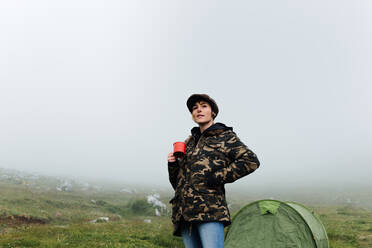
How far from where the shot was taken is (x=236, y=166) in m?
3.63

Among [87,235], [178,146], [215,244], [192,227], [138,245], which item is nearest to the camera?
[215,244]

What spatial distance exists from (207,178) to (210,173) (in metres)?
0.10

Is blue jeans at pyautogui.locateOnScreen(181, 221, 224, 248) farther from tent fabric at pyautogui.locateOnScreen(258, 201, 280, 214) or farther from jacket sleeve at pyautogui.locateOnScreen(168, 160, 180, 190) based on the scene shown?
tent fabric at pyautogui.locateOnScreen(258, 201, 280, 214)

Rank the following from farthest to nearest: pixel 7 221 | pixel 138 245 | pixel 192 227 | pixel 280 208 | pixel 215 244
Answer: pixel 7 221, pixel 138 245, pixel 280 208, pixel 192 227, pixel 215 244

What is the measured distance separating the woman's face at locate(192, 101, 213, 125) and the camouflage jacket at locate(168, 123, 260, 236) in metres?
0.21

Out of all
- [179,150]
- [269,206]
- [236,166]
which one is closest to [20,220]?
[269,206]

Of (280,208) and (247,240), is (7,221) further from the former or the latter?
(280,208)

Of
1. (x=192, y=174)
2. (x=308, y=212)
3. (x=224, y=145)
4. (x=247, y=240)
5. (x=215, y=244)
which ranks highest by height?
(x=224, y=145)

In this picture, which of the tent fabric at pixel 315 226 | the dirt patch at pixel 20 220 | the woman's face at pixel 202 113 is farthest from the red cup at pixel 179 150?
the dirt patch at pixel 20 220

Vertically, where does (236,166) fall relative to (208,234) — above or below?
above

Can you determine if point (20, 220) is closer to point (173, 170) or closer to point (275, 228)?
point (275, 228)

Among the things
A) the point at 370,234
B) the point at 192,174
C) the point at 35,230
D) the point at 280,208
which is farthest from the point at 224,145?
the point at 370,234

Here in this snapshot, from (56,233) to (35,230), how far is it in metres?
1.16

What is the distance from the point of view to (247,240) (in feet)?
26.8
